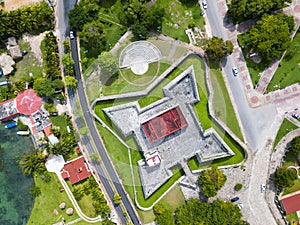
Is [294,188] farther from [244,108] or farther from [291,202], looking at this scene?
[244,108]

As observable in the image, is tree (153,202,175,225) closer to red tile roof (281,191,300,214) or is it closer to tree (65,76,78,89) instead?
red tile roof (281,191,300,214)

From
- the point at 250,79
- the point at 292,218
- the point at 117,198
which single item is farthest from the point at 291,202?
the point at 117,198

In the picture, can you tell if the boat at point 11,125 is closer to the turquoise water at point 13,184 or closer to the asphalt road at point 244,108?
the turquoise water at point 13,184

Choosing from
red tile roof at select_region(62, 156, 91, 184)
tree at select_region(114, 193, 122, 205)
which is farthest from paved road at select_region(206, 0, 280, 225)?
Result: red tile roof at select_region(62, 156, 91, 184)

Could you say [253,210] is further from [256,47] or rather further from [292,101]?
[256,47]

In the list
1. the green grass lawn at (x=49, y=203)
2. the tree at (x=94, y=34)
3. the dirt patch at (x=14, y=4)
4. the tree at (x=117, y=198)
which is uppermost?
the dirt patch at (x=14, y=4)

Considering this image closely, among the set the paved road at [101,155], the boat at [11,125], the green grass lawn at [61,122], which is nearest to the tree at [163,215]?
the paved road at [101,155]
